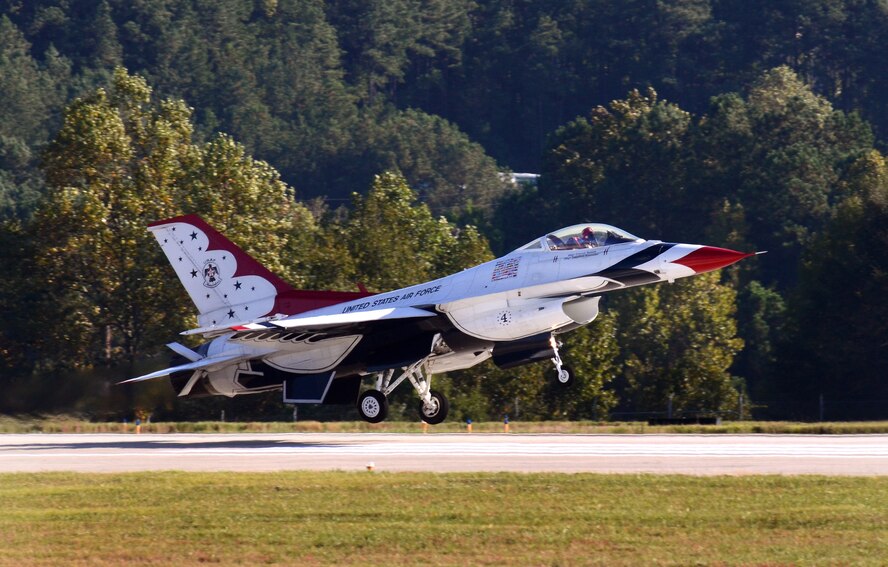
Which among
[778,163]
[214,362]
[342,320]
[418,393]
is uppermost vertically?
[778,163]

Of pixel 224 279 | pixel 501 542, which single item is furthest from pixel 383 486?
pixel 224 279

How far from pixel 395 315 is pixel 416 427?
5.74m

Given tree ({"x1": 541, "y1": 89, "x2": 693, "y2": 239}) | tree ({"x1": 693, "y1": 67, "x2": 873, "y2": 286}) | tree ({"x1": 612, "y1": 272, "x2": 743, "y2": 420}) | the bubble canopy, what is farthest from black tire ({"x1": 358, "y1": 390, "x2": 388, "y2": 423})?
tree ({"x1": 541, "y1": 89, "x2": 693, "y2": 239})

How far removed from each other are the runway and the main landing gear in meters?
0.47

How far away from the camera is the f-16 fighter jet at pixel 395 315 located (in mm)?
24359

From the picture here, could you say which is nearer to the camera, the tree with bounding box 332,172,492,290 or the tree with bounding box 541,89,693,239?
the tree with bounding box 332,172,492,290

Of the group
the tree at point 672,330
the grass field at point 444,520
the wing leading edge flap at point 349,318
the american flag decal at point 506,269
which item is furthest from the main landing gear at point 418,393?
the tree at point 672,330

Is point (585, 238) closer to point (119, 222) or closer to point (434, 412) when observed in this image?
point (434, 412)

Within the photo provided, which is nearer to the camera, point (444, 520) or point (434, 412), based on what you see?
point (444, 520)

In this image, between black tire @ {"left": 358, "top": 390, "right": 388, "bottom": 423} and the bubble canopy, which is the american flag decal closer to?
the bubble canopy

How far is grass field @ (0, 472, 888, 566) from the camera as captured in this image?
13547 mm

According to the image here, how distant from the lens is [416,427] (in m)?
30.2

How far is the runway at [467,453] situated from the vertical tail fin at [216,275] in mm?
2595

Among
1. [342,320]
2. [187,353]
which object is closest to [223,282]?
[187,353]
